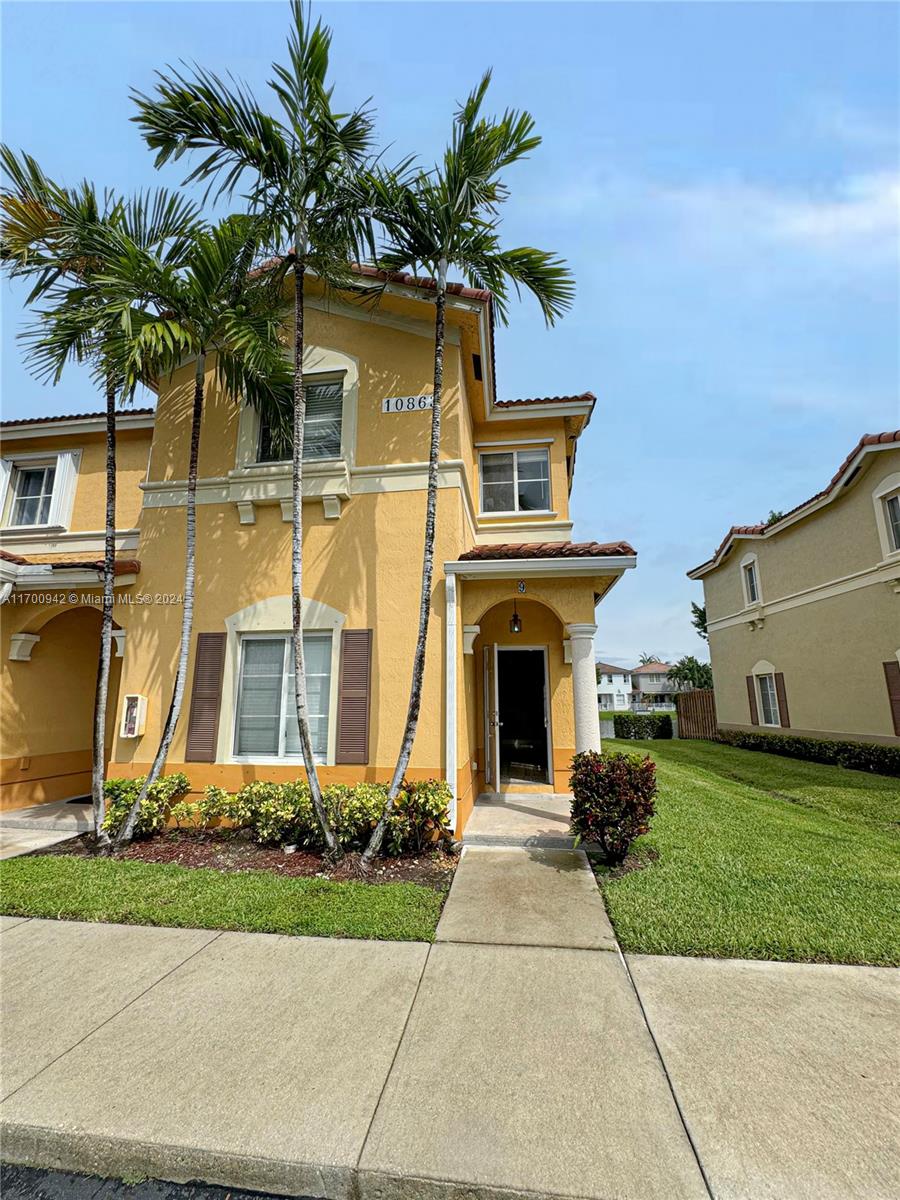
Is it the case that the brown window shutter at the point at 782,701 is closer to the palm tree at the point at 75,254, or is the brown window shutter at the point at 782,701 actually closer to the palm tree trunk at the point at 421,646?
the palm tree trunk at the point at 421,646

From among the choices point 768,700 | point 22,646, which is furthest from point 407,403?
point 768,700

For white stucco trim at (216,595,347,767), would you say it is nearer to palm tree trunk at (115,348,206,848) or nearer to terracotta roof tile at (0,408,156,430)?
palm tree trunk at (115,348,206,848)

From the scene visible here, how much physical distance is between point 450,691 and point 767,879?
4364mm

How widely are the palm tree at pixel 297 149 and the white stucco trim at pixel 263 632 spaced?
1089 millimetres

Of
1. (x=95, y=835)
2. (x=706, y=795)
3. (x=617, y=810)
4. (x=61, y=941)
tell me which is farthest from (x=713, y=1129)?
(x=706, y=795)

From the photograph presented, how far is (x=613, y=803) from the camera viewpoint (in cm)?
637

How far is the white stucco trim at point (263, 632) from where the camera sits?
26.0 ft

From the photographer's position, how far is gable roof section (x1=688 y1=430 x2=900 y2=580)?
41.1 ft

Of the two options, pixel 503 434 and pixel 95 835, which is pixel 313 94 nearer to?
pixel 503 434

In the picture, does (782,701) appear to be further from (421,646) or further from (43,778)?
(43,778)

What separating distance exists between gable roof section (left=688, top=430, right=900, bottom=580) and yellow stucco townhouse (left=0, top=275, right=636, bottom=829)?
25.6ft

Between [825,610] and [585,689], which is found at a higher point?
[825,610]

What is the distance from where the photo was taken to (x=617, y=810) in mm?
6316

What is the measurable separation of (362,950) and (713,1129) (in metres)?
2.84
